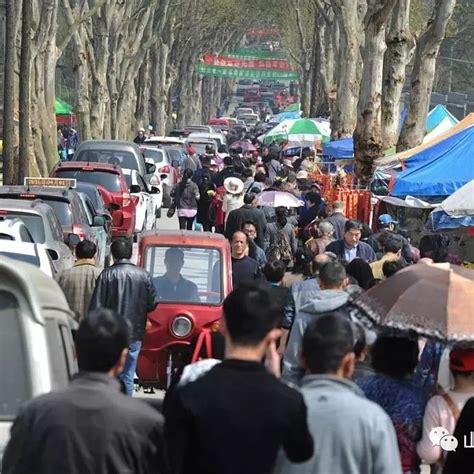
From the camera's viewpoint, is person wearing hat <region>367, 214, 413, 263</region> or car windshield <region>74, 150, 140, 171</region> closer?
person wearing hat <region>367, 214, 413, 263</region>

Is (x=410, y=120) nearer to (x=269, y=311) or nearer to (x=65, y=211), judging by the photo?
(x=65, y=211)

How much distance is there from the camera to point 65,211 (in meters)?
17.3

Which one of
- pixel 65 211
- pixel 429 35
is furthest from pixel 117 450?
pixel 429 35

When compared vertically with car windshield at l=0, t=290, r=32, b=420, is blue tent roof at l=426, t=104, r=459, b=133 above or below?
below

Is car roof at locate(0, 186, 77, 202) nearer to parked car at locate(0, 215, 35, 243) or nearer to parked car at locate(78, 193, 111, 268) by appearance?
parked car at locate(78, 193, 111, 268)

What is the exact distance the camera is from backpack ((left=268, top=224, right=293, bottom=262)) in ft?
53.9

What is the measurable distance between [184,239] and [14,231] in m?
1.53

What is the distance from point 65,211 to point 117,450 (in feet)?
41.4

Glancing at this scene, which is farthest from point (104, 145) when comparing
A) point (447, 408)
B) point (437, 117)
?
point (447, 408)

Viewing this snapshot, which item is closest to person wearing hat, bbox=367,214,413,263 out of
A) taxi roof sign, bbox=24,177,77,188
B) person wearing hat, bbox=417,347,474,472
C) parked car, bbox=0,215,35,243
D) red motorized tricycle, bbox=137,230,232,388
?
red motorized tricycle, bbox=137,230,232,388

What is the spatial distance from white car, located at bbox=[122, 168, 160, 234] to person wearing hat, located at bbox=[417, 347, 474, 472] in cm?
1849

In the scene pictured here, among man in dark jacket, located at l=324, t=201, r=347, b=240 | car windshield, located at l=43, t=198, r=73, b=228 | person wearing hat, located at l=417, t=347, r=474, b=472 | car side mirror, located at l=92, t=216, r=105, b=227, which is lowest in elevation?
car side mirror, located at l=92, t=216, r=105, b=227

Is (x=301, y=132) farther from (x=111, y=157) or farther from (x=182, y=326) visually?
(x=182, y=326)

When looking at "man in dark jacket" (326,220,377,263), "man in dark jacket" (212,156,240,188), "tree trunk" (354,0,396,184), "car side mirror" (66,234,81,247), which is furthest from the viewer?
"tree trunk" (354,0,396,184)
